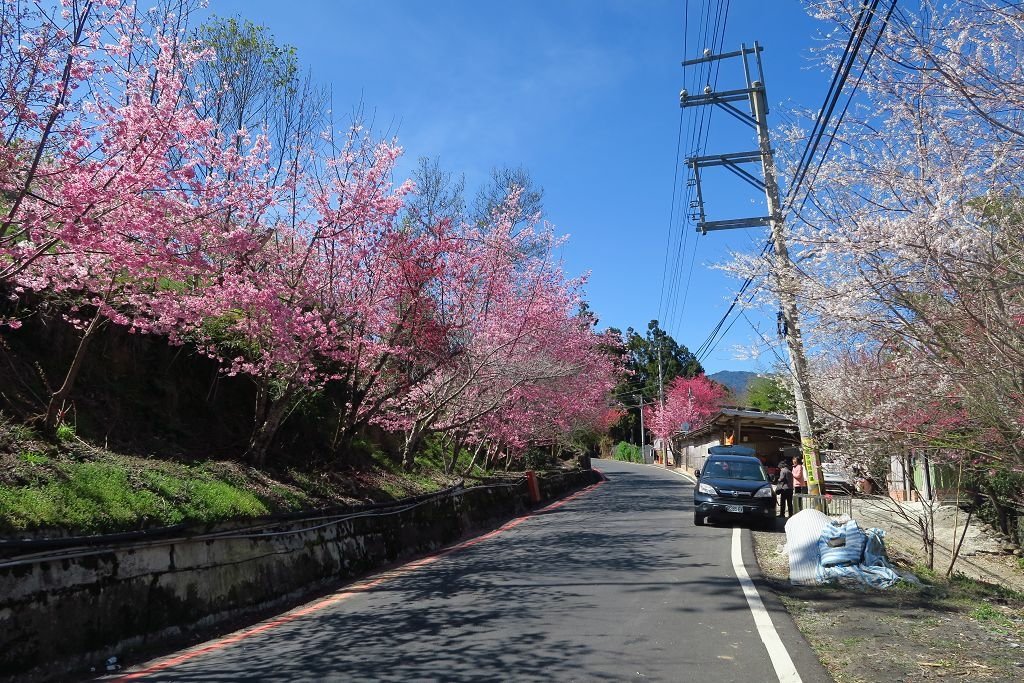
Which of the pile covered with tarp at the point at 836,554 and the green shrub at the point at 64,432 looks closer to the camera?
the green shrub at the point at 64,432

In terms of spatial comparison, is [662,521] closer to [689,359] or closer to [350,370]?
[350,370]

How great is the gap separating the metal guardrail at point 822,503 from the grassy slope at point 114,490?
8269mm

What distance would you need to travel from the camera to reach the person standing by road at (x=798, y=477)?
16516mm

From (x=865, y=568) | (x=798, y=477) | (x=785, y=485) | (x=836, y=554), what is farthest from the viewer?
(x=785, y=485)

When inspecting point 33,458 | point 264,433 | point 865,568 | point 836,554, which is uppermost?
point 264,433

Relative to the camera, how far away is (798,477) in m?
17.4

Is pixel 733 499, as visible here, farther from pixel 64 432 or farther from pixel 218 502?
pixel 64 432

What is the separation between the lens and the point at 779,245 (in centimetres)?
996

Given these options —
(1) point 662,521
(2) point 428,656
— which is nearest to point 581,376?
(1) point 662,521

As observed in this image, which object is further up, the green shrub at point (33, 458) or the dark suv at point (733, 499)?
the green shrub at point (33, 458)

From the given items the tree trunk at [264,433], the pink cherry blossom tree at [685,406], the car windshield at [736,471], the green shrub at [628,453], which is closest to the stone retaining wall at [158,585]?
the tree trunk at [264,433]

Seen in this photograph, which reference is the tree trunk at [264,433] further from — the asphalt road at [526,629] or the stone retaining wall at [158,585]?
the asphalt road at [526,629]

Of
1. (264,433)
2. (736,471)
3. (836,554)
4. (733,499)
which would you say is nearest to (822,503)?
(733,499)

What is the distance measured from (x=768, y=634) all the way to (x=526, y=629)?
215cm
